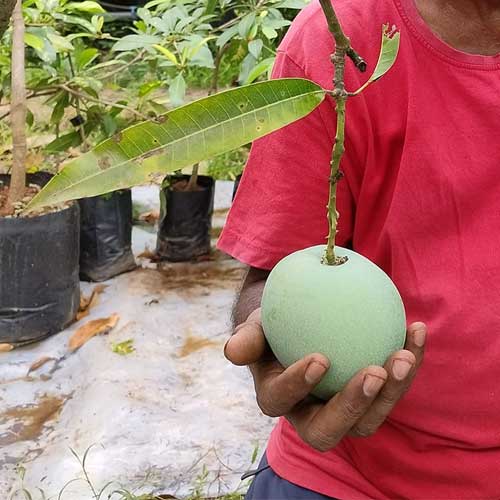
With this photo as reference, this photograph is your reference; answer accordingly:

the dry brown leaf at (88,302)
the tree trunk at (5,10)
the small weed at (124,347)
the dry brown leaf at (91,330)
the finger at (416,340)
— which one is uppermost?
the tree trunk at (5,10)

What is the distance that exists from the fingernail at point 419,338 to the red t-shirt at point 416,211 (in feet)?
0.68

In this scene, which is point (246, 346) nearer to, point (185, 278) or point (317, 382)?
point (317, 382)

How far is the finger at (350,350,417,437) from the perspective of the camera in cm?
75

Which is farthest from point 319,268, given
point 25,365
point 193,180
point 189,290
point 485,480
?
point 193,180

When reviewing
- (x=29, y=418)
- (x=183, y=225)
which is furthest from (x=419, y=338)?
(x=183, y=225)

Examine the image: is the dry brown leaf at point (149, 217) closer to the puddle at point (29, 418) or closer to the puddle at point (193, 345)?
the puddle at point (193, 345)

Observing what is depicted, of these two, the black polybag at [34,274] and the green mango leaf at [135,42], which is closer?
the black polybag at [34,274]

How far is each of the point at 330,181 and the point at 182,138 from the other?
0.12m

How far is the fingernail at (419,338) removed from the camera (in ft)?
2.63

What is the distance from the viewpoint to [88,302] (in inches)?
115

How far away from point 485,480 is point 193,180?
2459 millimetres

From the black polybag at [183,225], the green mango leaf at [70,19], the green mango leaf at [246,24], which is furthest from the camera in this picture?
the black polybag at [183,225]

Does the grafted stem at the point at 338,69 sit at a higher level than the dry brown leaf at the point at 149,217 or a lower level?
higher

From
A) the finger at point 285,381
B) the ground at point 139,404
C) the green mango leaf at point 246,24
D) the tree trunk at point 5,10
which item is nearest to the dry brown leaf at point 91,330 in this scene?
the ground at point 139,404
